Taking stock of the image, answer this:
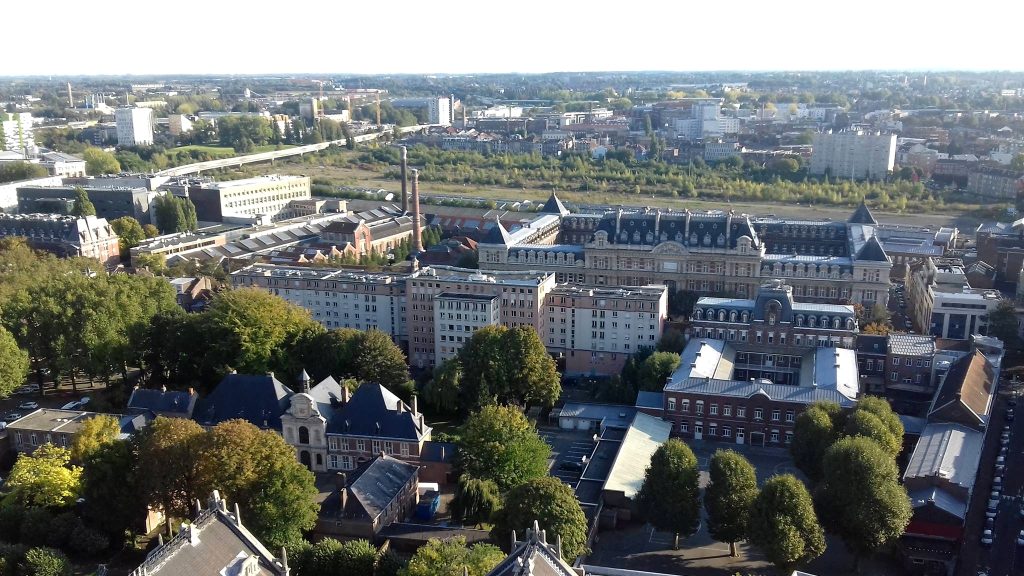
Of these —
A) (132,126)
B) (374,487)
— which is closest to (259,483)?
(374,487)

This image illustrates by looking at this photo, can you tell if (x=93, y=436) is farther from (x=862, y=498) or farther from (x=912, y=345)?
(x=912, y=345)

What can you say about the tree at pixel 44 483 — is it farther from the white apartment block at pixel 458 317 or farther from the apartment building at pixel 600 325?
the apartment building at pixel 600 325

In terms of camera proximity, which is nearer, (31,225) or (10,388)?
(10,388)

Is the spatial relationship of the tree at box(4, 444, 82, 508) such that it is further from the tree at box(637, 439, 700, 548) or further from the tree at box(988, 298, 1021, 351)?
the tree at box(988, 298, 1021, 351)

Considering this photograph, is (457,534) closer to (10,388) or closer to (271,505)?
(271,505)

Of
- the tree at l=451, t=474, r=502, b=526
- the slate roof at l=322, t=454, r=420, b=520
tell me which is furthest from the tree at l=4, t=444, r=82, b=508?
the tree at l=451, t=474, r=502, b=526

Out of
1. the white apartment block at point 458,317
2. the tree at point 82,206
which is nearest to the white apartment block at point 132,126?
the tree at point 82,206

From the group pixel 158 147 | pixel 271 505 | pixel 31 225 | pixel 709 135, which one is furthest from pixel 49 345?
pixel 709 135
